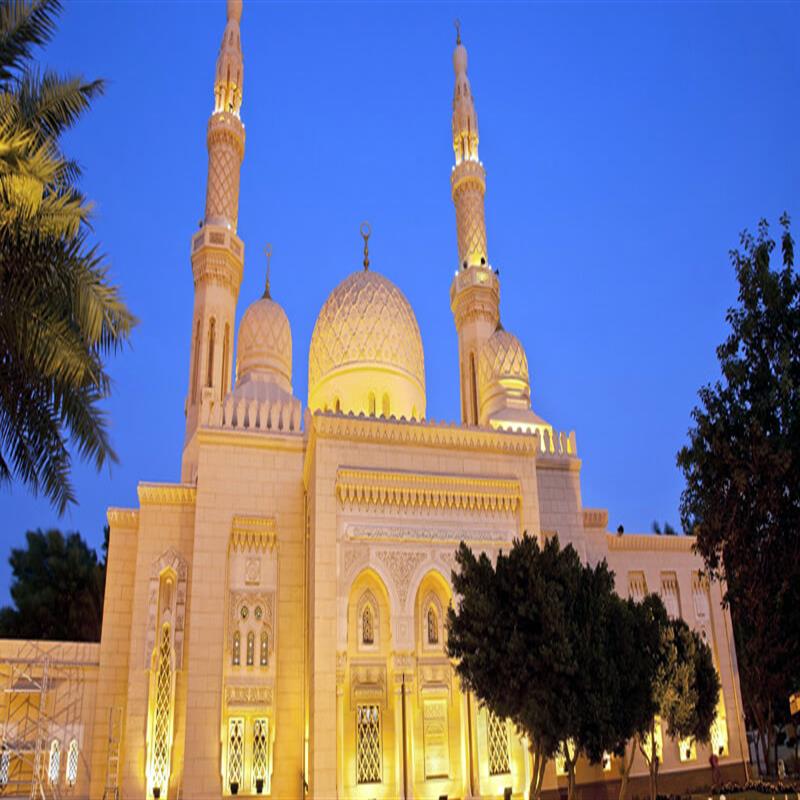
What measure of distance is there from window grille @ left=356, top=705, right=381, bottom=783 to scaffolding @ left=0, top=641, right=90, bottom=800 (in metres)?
5.03

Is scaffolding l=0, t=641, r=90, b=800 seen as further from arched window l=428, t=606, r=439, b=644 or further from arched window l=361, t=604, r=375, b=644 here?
arched window l=428, t=606, r=439, b=644

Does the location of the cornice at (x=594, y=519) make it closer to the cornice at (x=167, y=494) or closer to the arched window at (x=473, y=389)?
the arched window at (x=473, y=389)

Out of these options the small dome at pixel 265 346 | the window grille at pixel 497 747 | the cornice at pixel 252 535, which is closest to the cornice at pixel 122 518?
the cornice at pixel 252 535

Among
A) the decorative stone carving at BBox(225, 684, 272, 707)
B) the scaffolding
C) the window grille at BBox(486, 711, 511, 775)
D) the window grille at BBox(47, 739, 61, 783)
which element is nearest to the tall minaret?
the window grille at BBox(486, 711, 511, 775)

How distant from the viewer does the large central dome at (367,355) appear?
20109mm

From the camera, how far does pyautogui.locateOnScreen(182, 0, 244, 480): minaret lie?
20.4 metres

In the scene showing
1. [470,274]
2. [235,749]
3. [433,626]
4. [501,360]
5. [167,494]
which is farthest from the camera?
[470,274]

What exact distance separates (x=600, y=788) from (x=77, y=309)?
47.2 ft

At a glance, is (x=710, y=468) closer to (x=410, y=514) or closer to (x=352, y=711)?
(x=410, y=514)

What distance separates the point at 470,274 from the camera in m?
23.8


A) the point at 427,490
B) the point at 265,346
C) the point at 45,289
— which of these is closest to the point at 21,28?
the point at 45,289

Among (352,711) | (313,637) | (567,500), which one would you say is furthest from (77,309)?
(567,500)

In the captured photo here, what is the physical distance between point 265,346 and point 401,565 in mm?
7017

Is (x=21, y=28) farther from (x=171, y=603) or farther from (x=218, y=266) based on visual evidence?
(x=218, y=266)
